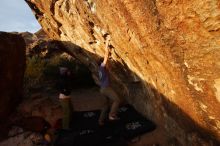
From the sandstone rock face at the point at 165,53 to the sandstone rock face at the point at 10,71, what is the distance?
2.24 meters

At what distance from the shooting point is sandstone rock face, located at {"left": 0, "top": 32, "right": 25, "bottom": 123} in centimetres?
1170

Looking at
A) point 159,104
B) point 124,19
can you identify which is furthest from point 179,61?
point 159,104

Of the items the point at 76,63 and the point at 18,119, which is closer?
the point at 18,119

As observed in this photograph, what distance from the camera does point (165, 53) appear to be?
6461mm

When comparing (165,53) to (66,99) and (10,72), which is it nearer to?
(66,99)

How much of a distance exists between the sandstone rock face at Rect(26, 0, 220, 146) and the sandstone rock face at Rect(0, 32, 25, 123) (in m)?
2.24

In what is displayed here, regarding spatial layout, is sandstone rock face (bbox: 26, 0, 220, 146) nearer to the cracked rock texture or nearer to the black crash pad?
the black crash pad

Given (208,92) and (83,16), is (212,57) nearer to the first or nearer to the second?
(208,92)

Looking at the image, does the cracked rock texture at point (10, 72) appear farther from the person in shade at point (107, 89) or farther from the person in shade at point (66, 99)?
the person in shade at point (107, 89)

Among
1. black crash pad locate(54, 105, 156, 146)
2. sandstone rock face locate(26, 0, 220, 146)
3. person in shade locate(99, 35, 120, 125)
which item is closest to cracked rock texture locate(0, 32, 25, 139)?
sandstone rock face locate(26, 0, 220, 146)

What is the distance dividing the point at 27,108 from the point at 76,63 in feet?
14.3

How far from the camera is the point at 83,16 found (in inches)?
365

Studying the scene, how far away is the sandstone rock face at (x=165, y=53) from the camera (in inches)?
208

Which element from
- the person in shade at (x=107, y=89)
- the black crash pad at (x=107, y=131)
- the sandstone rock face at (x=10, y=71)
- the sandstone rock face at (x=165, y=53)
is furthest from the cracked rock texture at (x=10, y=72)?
the person in shade at (x=107, y=89)
